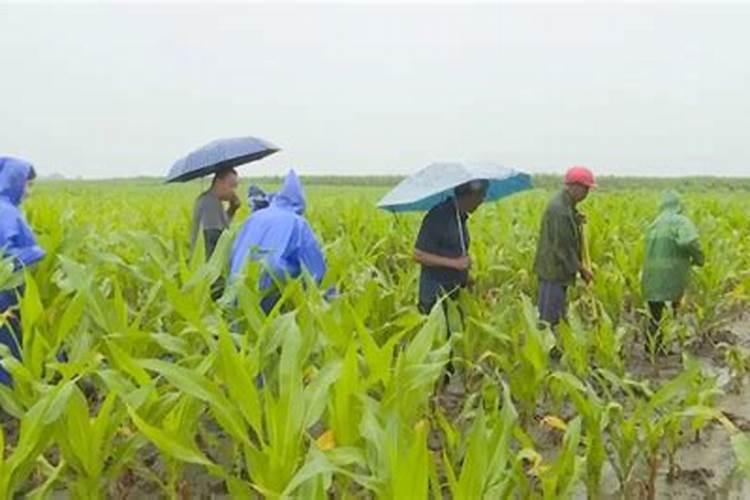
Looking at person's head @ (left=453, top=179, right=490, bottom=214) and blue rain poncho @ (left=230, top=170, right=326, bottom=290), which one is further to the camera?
person's head @ (left=453, top=179, right=490, bottom=214)

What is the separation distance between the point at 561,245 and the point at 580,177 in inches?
18.1

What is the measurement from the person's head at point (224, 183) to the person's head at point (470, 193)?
122 centimetres

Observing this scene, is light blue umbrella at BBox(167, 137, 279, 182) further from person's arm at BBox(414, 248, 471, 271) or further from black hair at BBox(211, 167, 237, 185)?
person's arm at BBox(414, 248, 471, 271)

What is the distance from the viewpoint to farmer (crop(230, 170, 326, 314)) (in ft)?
12.6

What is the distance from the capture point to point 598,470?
10.6 feet

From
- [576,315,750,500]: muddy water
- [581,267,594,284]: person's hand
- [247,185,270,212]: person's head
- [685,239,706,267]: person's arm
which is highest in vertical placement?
[247,185,270,212]: person's head

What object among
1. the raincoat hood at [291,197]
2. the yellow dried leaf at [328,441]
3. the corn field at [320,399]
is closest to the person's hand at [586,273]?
the corn field at [320,399]

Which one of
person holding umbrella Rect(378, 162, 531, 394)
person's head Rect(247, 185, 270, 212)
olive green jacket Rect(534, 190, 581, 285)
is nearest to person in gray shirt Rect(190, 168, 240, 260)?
person's head Rect(247, 185, 270, 212)

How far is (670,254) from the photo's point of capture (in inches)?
232

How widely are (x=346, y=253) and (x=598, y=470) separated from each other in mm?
3094

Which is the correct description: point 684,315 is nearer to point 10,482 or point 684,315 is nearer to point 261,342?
point 261,342

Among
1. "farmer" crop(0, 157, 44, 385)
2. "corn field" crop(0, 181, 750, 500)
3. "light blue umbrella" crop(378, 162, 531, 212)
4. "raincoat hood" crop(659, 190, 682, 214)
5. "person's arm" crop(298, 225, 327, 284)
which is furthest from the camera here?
"raincoat hood" crop(659, 190, 682, 214)

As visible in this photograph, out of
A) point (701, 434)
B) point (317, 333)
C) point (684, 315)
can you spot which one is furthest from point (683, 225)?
point (317, 333)

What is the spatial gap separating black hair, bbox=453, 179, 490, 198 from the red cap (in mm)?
859
